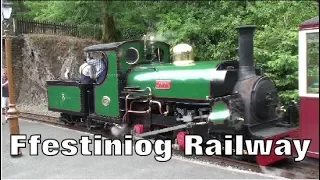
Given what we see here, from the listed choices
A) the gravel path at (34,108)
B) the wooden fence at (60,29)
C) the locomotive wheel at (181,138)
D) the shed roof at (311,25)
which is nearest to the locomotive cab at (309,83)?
the shed roof at (311,25)

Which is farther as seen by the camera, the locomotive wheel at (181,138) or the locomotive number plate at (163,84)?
the locomotive number plate at (163,84)

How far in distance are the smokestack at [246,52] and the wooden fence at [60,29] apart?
45.1 ft

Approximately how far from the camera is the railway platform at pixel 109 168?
6.03 m

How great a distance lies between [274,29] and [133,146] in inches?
199

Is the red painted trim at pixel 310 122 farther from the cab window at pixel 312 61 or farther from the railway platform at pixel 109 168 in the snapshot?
the railway platform at pixel 109 168

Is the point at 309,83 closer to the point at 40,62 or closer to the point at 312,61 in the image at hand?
the point at 312,61

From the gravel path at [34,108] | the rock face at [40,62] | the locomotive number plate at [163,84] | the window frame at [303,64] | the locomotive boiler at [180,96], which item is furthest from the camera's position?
the rock face at [40,62]

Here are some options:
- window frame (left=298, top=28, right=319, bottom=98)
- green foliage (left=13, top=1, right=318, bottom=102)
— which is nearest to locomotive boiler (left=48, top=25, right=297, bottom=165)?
window frame (left=298, top=28, right=319, bottom=98)

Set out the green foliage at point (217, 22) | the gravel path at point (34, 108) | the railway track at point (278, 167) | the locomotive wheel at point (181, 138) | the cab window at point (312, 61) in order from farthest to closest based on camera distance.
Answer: the gravel path at point (34, 108) < the green foliage at point (217, 22) < the locomotive wheel at point (181, 138) < the railway track at point (278, 167) < the cab window at point (312, 61)

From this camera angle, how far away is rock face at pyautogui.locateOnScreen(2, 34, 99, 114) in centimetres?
1684

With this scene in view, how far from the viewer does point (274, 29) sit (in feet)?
33.4

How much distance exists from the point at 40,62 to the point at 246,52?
1240 cm

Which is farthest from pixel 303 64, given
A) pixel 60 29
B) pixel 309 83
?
pixel 60 29

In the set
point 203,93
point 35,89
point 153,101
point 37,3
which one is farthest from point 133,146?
point 37,3
